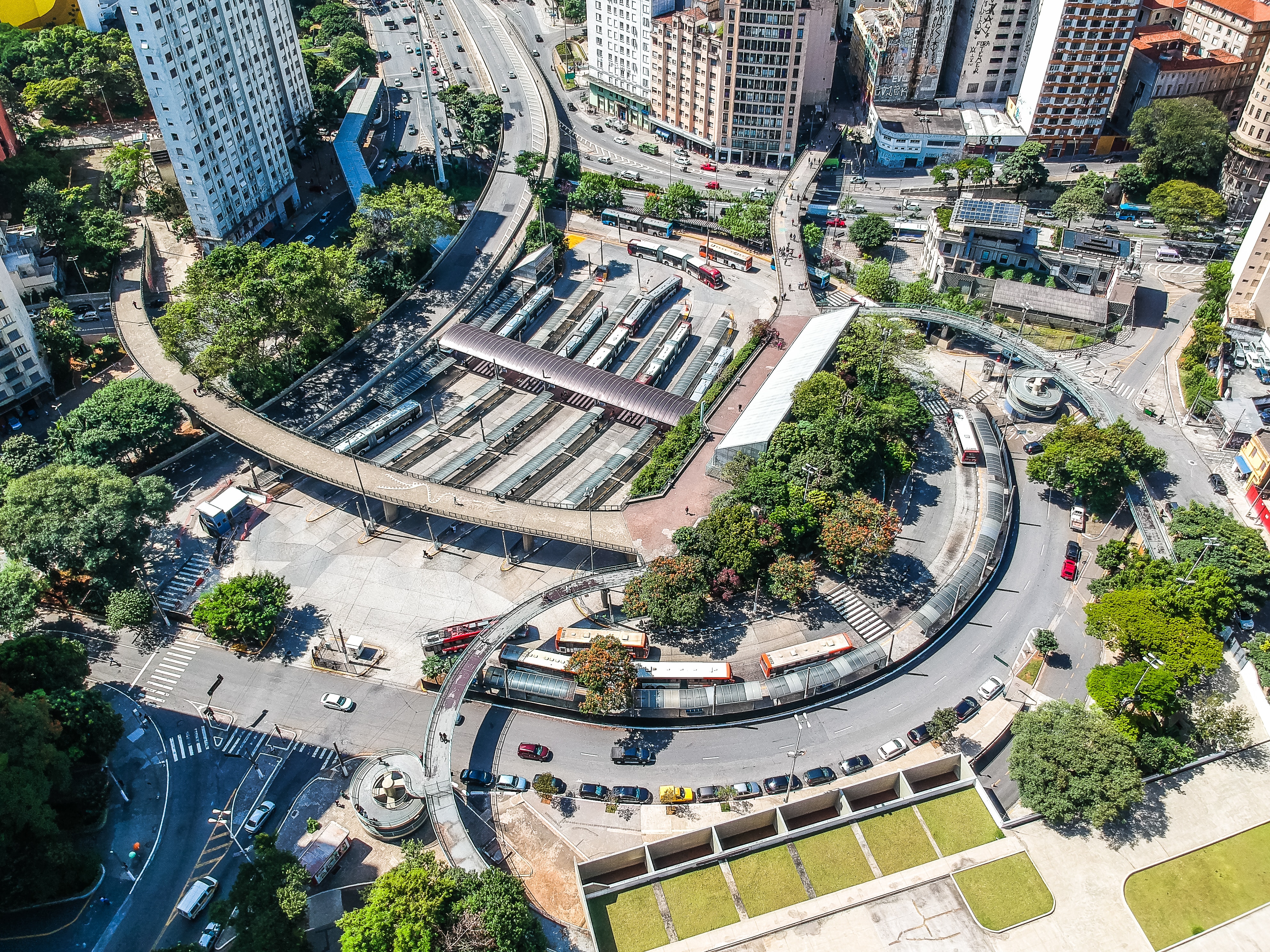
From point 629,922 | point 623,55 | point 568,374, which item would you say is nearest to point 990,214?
point 568,374

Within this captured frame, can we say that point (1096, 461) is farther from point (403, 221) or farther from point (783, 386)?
point (403, 221)

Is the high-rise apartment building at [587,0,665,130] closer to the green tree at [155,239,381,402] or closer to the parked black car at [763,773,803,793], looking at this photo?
the green tree at [155,239,381,402]

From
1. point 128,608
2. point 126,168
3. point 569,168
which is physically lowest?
point 128,608

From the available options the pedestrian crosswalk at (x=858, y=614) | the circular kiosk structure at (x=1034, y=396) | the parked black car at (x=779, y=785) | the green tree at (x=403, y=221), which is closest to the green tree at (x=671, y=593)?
the pedestrian crosswalk at (x=858, y=614)

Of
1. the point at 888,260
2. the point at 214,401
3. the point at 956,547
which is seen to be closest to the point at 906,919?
the point at 956,547

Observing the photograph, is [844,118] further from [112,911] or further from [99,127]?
[112,911]
